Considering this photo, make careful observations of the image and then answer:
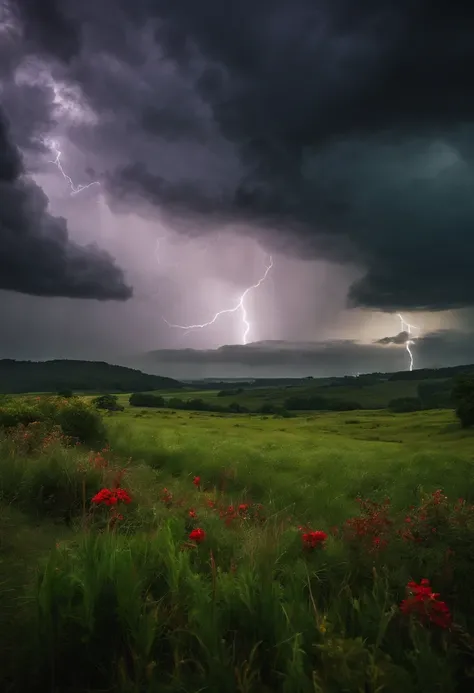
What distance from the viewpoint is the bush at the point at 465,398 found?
230ft

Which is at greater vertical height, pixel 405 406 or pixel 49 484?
pixel 49 484

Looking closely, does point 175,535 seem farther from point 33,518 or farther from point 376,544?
point 33,518

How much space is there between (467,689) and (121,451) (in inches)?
809

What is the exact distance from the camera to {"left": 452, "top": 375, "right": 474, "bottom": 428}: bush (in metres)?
70.2

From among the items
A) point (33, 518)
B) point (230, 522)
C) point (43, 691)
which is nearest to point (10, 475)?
point (33, 518)

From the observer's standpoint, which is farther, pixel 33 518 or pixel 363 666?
pixel 33 518

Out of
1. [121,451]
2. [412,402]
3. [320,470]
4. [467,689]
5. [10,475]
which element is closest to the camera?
[467,689]

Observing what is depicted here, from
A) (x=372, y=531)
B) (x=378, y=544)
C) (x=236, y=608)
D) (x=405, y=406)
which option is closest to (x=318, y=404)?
(x=405, y=406)

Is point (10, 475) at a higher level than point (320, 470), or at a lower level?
higher

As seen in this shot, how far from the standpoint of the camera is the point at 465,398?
235 ft

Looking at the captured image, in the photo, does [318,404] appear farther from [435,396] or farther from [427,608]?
[427,608]

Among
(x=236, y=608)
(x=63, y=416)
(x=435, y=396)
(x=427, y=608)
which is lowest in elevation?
(x=435, y=396)

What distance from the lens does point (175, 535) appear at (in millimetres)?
7223

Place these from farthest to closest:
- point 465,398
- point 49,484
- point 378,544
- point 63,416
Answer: point 465,398 < point 63,416 < point 49,484 < point 378,544
